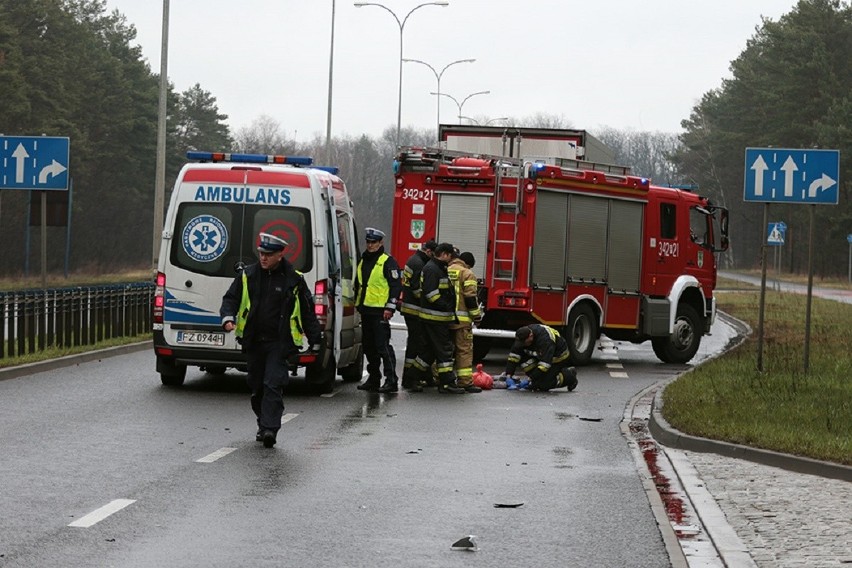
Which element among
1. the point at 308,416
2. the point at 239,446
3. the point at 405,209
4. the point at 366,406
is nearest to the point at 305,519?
the point at 239,446

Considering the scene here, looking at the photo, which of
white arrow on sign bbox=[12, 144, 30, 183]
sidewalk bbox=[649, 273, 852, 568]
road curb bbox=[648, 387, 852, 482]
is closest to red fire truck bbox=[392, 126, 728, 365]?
white arrow on sign bbox=[12, 144, 30, 183]

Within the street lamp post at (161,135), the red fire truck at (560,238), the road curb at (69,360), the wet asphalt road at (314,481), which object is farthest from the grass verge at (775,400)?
the street lamp post at (161,135)

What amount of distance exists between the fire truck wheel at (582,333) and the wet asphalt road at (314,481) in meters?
5.54

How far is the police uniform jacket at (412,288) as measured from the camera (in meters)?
18.1

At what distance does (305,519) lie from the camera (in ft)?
29.2

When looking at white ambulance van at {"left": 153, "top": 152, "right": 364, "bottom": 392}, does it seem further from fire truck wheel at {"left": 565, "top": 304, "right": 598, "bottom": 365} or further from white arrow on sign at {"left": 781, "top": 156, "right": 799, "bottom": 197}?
fire truck wheel at {"left": 565, "top": 304, "right": 598, "bottom": 365}

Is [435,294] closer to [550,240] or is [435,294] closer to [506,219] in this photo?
[506,219]

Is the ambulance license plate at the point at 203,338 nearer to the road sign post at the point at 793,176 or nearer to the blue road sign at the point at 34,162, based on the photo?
the blue road sign at the point at 34,162

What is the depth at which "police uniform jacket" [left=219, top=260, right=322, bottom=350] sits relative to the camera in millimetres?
12633

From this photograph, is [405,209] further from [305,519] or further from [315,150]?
[315,150]

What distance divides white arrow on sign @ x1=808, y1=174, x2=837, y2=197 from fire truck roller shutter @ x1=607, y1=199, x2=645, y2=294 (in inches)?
220

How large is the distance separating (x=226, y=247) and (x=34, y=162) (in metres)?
5.58

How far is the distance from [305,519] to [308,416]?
602cm

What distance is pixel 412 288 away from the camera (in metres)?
18.1
